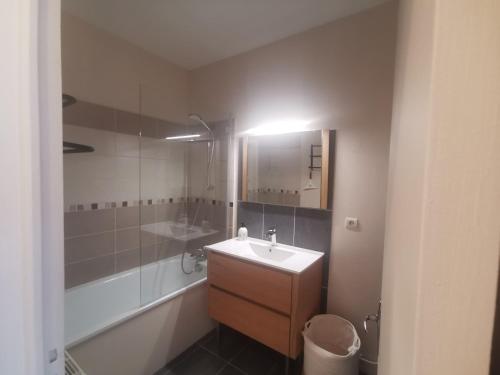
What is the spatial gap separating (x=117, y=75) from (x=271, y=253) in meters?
2.03

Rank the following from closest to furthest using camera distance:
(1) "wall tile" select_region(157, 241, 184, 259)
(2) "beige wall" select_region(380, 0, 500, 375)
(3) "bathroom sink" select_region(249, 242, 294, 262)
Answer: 1. (2) "beige wall" select_region(380, 0, 500, 375)
2. (3) "bathroom sink" select_region(249, 242, 294, 262)
3. (1) "wall tile" select_region(157, 241, 184, 259)

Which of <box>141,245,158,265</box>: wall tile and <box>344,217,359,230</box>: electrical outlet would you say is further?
<box>141,245,158,265</box>: wall tile

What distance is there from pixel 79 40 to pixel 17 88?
5.82 feet

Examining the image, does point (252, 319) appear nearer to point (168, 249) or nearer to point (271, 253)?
point (271, 253)

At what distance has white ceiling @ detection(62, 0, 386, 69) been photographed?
5.02 ft

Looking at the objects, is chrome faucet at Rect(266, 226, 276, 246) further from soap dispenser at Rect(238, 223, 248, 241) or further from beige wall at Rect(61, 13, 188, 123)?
beige wall at Rect(61, 13, 188, 123)

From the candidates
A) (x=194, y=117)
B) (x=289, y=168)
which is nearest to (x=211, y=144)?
(x=194, y=117)

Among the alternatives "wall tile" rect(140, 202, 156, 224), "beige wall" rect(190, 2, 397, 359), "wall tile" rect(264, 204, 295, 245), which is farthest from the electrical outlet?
"wall tile" rect(140, 202, 156, 224)

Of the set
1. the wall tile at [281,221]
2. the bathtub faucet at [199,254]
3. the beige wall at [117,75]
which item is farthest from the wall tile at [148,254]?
the beige wall at [117,75]

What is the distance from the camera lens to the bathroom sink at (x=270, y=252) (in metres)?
1.80

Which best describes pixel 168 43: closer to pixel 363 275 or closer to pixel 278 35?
pixel 278 35

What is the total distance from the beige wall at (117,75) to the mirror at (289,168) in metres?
0.96

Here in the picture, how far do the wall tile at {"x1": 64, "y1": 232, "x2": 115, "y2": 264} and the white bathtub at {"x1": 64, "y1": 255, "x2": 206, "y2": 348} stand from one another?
0.24 metres

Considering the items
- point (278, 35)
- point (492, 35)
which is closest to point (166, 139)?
point (278, 35)
